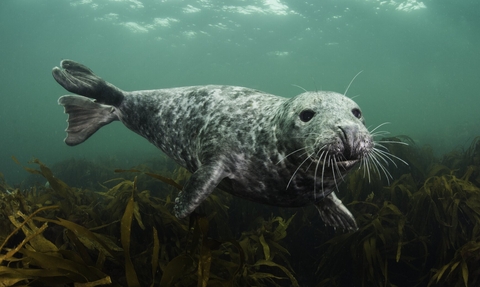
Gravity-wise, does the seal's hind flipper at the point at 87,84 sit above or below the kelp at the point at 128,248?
above

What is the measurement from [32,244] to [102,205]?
95.8 inches

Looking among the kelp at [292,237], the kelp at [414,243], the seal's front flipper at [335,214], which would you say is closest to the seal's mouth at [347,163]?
the kelp at [292,237]

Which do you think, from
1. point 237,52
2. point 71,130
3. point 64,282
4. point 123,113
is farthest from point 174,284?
point 237,52

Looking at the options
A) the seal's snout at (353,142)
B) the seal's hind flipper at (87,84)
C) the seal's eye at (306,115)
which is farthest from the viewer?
the seal's hind flipper at (87,84)

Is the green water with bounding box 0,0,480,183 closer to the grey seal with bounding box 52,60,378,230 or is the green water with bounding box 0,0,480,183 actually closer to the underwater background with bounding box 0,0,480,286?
the underwater background with bounding box 0,0,480,286

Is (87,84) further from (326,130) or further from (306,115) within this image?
(326,130)

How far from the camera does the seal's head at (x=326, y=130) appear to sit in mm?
1609

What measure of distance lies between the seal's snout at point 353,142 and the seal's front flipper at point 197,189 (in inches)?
36.1

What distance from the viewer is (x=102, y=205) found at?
4109mm

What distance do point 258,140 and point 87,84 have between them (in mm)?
2329

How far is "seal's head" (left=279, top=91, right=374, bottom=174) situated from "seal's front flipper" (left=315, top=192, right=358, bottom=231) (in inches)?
41.5

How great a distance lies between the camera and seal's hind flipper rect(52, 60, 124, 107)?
3.28 metres

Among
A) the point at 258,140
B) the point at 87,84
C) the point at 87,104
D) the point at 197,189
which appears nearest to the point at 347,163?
the point at 258,140

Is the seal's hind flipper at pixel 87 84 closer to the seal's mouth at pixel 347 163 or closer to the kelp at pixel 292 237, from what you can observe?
the kelp at pixel 292 237
